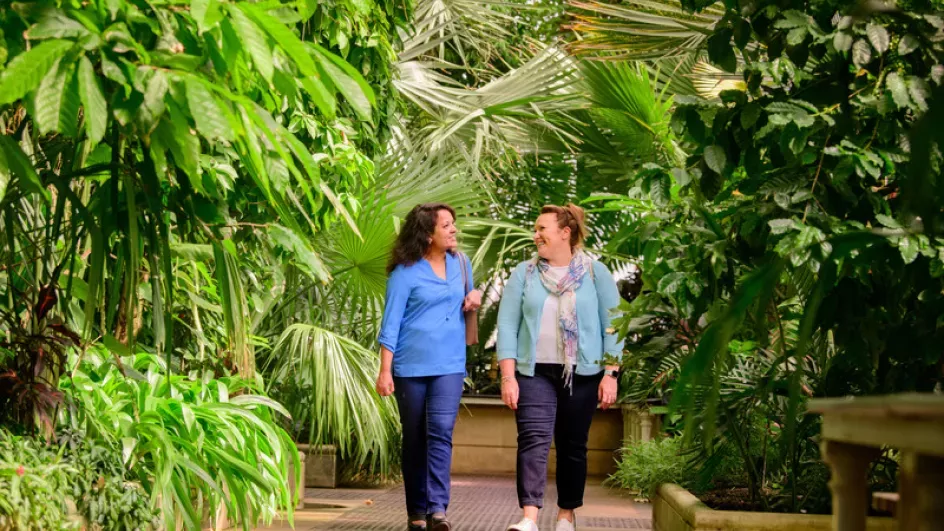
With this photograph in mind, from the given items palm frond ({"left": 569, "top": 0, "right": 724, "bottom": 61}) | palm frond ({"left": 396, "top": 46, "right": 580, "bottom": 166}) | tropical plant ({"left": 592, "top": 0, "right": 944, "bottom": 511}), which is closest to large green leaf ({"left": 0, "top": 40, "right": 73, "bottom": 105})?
tropical plant ({"left": 592, "top": 0, "right": 944, "bottom": 511})

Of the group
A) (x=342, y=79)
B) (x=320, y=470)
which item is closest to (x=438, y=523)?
(x=320, y=470)

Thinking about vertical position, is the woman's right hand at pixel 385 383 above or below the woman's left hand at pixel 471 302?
below

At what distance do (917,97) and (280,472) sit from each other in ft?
9.27

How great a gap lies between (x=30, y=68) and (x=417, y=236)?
3661 mm

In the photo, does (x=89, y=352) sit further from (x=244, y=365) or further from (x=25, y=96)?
(x=25, y=96)

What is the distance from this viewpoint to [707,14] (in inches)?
222

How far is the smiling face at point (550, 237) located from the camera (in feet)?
16.9

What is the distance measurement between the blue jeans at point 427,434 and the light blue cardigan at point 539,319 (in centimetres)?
30

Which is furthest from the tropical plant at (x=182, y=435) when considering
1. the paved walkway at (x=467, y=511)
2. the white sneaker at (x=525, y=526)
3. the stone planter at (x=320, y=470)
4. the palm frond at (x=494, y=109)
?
the palm frond at (x=494, y=109)

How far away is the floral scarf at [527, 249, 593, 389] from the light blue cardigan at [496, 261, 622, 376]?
0.9 inches

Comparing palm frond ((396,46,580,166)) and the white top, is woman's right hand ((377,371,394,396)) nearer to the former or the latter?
the white top

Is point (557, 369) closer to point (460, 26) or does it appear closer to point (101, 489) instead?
point (101, 489)

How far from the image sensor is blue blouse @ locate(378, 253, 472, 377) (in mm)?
5039

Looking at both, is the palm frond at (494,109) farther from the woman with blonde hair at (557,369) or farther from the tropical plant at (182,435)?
the tropical plant at (182,435)
